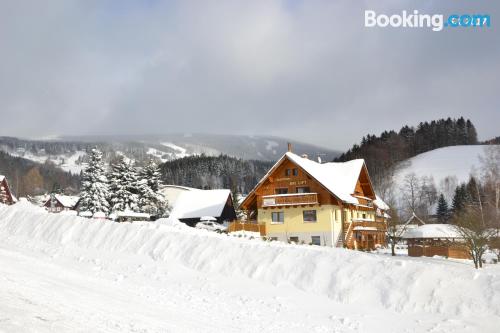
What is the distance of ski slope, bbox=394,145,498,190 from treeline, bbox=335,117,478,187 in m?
4.03

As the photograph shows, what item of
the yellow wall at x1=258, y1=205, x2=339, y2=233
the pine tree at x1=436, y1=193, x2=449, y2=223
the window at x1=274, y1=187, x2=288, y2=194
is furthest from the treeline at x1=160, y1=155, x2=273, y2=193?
the yellow wall at x1=258, y1=205, x2=339, y2=233

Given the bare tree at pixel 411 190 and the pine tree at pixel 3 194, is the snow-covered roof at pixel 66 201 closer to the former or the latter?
the pine tree at pixel 3 194

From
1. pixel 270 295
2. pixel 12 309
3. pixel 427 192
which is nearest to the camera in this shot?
pixel 12 309

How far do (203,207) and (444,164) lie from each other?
93.2 meters

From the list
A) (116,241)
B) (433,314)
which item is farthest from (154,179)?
(433,314)

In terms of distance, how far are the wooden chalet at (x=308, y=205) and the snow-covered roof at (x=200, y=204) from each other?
11.0m

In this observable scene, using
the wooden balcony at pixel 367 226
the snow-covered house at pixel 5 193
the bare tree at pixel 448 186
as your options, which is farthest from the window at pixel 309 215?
the bare tree at pixel 448 186

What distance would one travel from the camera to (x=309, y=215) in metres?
44.9

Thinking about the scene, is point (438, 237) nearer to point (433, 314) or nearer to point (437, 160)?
point (433, 314)

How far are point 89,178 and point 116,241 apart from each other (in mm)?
41967

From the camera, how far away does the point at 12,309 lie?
9.04 meters

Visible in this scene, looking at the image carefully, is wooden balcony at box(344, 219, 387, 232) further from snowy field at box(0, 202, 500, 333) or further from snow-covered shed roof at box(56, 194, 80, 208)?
snow-covered shed roof at box(56, 194, 80, 208)

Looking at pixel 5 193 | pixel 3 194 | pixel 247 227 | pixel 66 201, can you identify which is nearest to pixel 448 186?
pixel 247 227

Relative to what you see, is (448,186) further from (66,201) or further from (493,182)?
(66,201)
